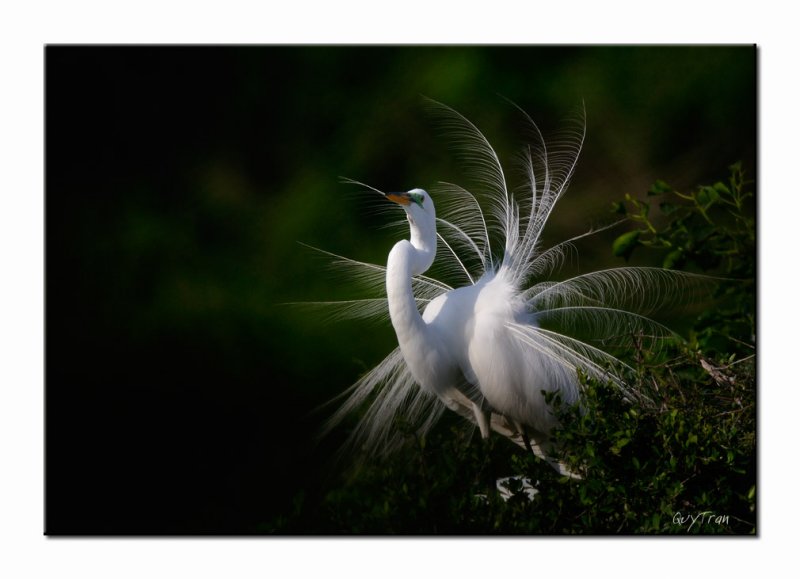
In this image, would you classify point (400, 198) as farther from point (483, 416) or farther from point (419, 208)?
point (483, 416)

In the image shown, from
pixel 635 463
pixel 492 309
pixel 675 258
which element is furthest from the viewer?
pixel 492 309

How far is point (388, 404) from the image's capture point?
300 cm

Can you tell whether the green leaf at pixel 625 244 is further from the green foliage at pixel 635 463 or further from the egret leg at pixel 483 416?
the egret leg at pixel 483 416

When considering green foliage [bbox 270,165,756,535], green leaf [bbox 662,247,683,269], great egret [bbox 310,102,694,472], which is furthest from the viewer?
great egret [bbox 310,102,694,472]

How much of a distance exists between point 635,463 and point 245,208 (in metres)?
1.39

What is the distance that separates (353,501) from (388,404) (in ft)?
1.38

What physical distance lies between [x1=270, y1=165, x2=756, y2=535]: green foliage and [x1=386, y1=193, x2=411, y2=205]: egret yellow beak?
0.59m

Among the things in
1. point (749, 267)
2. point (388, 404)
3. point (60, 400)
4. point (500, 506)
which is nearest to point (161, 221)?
point (60, 400)

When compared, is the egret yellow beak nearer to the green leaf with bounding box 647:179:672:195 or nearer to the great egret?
the great egret

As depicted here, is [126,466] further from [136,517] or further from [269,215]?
[269,215]

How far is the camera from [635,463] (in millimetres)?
2572

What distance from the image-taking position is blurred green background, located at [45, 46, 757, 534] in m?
2.93

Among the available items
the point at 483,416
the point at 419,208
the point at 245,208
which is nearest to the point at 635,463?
the point at 483,416

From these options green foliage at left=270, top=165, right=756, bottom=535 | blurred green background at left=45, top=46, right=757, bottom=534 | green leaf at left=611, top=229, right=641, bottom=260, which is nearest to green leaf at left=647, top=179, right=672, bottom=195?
green foliage at left=270, top=165, right=756, bottom=535
